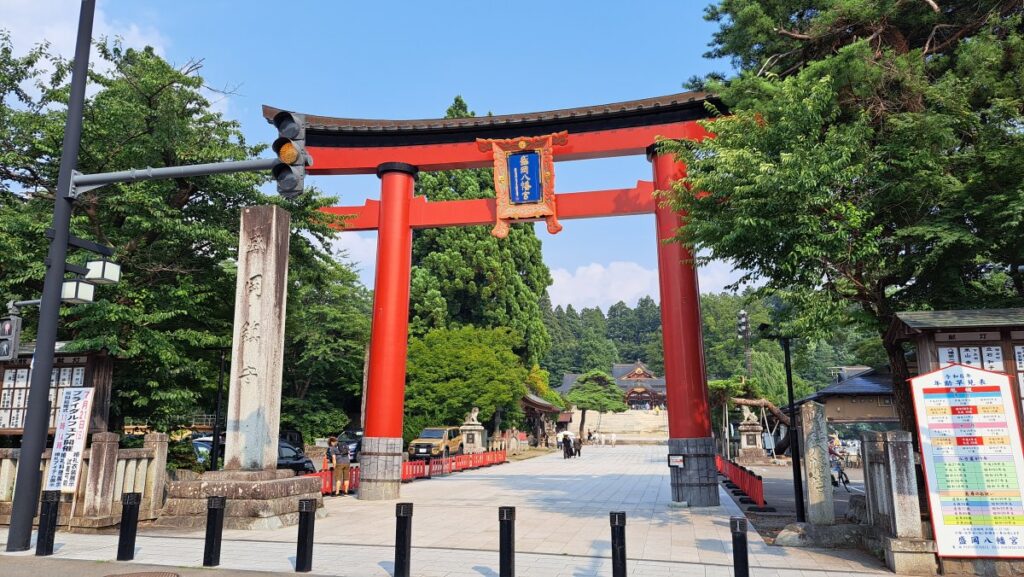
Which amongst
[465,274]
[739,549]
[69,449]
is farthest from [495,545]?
[465,274]

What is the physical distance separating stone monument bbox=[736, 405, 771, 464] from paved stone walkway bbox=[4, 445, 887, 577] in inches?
684

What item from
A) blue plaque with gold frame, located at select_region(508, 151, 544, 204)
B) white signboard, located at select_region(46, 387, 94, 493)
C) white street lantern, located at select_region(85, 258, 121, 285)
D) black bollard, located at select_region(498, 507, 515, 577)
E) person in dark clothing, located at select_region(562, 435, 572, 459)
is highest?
blue plaque with gold frame, located at select_region(508, 151, 544, 204)

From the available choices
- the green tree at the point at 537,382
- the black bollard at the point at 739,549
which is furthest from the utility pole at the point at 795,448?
the green tree at the point at 537,382

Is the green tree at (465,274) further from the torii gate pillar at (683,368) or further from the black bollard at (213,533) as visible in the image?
the black bollard at (213,533)

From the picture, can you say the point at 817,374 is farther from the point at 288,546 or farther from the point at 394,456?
the point at 288,546

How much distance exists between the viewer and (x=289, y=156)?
733 centimetres

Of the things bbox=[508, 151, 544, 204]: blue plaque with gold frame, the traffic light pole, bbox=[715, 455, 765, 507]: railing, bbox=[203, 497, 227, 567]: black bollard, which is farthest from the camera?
bbox=[508, 151, 544, 204]: blue plaque with gold frame

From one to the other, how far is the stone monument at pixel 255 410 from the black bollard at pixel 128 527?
2667 mm

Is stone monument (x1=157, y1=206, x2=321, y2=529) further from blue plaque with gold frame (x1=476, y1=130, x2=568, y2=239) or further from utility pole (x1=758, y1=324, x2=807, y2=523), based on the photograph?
utility pole (x1=758, y1=324, x2=807, y2=523)

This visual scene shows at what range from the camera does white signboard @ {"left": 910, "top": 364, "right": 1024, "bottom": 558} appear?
7.16 m

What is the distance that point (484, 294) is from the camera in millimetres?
39062

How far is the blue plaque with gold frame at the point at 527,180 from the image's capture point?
16.8m

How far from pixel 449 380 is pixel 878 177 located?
83.0ft

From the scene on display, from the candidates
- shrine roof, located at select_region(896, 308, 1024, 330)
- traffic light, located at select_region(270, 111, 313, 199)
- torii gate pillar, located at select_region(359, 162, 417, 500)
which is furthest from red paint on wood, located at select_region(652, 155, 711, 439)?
traffic light, located at select_region(270, 111, 313, 199)
